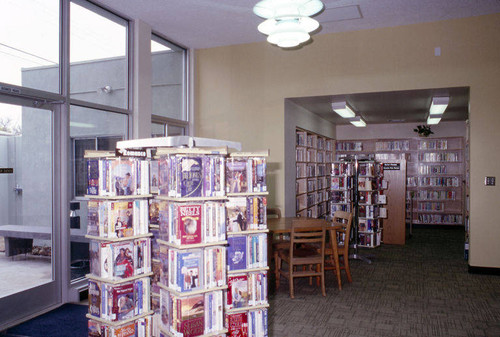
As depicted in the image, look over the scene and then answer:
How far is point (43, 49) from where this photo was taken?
4934 millimetres

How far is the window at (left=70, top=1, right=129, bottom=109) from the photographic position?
17.6 feet

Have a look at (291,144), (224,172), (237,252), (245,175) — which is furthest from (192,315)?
(291,144)

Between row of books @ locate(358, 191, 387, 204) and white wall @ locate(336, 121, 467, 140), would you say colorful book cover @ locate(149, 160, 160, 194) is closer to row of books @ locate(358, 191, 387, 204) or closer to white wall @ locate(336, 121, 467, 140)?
row of books @ locate(358, 191, 387, 204)

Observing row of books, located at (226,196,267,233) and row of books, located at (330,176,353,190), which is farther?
row of books, located at (330,176,353,190)

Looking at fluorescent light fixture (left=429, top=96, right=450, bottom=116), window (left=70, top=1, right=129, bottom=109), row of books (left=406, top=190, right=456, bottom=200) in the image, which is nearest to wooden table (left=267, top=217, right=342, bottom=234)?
window (left=70, top=1, right=129, bottom=109)

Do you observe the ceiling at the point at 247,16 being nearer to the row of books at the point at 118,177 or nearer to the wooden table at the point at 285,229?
the wooden table at the point at 285,229

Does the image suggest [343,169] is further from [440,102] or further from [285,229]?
[285,229]

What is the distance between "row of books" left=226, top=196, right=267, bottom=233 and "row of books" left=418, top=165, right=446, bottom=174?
10.5 metres

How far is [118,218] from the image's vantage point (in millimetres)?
3783

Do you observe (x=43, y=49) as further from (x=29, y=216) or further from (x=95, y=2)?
(x=29, y=216)

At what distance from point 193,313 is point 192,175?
1.09 m

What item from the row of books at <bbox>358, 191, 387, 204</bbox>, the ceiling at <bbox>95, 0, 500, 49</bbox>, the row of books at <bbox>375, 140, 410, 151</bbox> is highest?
the ceiling at <bbox>95, 0, 500, 49</bbox>

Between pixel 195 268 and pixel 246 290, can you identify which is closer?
pixel 195 268

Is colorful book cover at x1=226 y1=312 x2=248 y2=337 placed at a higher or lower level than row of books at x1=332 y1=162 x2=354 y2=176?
lower
